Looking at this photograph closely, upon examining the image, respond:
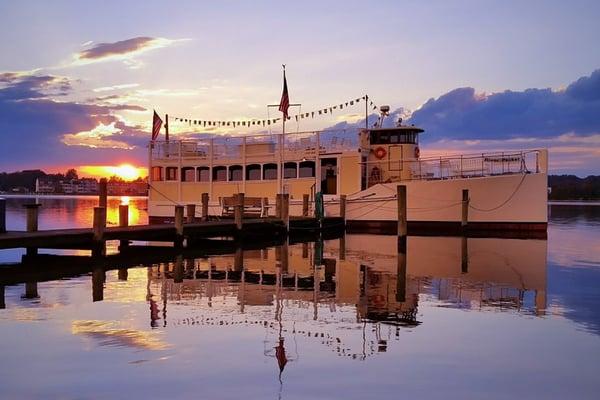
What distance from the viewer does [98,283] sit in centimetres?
1505

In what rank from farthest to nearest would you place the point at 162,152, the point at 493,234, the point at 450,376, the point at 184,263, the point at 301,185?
the point at 162,152 < the point at 301,185 < the point at 493,234 < the point at 184,263 < the point at 450,376

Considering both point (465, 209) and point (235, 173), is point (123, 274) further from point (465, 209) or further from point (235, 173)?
point (235, 173)

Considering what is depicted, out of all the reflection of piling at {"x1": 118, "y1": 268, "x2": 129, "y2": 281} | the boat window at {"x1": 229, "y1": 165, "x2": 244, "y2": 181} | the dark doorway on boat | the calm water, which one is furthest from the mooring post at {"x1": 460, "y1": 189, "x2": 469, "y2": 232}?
the reflection of piling at {"x1": 118, "y1": 268, "x2": 129, "y2": 281}

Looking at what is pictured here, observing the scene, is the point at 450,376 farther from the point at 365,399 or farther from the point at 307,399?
the point at 307,399

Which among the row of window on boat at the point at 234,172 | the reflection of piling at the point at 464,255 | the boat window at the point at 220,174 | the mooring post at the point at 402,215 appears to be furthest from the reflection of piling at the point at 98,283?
the boat window at the point at 220,174

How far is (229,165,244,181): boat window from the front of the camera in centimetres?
4281

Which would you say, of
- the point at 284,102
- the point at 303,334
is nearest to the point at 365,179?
the point at 284,102

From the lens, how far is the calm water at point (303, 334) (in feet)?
23.5

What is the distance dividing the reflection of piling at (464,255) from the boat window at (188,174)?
21413 millimetres

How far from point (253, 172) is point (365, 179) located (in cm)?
814

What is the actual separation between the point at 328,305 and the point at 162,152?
36155 mm

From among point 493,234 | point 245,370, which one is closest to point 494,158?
point 493,234

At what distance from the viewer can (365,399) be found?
6676 millimetres

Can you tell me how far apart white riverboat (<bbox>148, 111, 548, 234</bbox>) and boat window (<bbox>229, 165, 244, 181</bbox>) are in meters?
0.07
